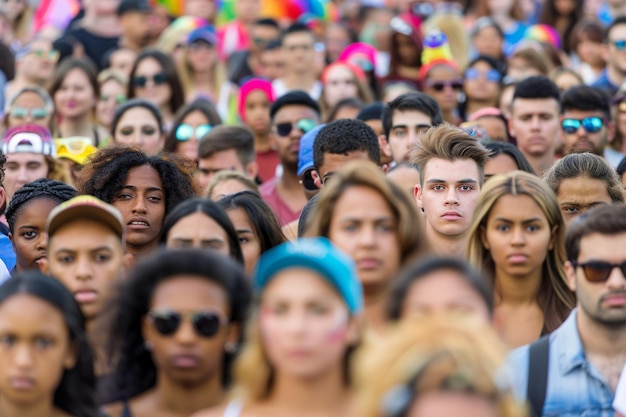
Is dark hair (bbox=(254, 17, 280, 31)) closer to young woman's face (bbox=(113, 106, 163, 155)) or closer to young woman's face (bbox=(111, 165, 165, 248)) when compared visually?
young woman's face (bbox=(113, 106, 163, 155))

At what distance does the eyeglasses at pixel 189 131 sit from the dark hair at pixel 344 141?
236cm

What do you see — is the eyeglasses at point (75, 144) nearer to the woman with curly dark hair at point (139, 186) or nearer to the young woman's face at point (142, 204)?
the woman with curly dark hair at point (139, 186)

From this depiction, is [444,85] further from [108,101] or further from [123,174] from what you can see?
[123,174]

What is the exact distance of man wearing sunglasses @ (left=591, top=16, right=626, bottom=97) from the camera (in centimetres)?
1425

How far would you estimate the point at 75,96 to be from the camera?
13688 millimetres

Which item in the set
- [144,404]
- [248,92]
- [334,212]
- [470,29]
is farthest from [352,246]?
[470,29]

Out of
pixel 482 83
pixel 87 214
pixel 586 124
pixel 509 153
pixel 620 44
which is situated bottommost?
pixel 87 214

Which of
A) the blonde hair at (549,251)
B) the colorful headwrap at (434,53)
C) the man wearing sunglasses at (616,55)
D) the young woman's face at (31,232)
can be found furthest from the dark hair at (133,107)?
the blonde hair at (549,251)

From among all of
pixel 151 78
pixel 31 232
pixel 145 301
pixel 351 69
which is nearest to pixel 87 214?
pixel 145 301

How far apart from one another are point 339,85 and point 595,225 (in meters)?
7.39

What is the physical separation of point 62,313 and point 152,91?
25.8 feet

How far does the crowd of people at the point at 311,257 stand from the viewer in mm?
5684

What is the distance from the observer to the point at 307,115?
12.0m

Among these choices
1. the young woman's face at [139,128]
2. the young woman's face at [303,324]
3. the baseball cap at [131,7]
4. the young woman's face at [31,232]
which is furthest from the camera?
the baseball cap at [131,7]
